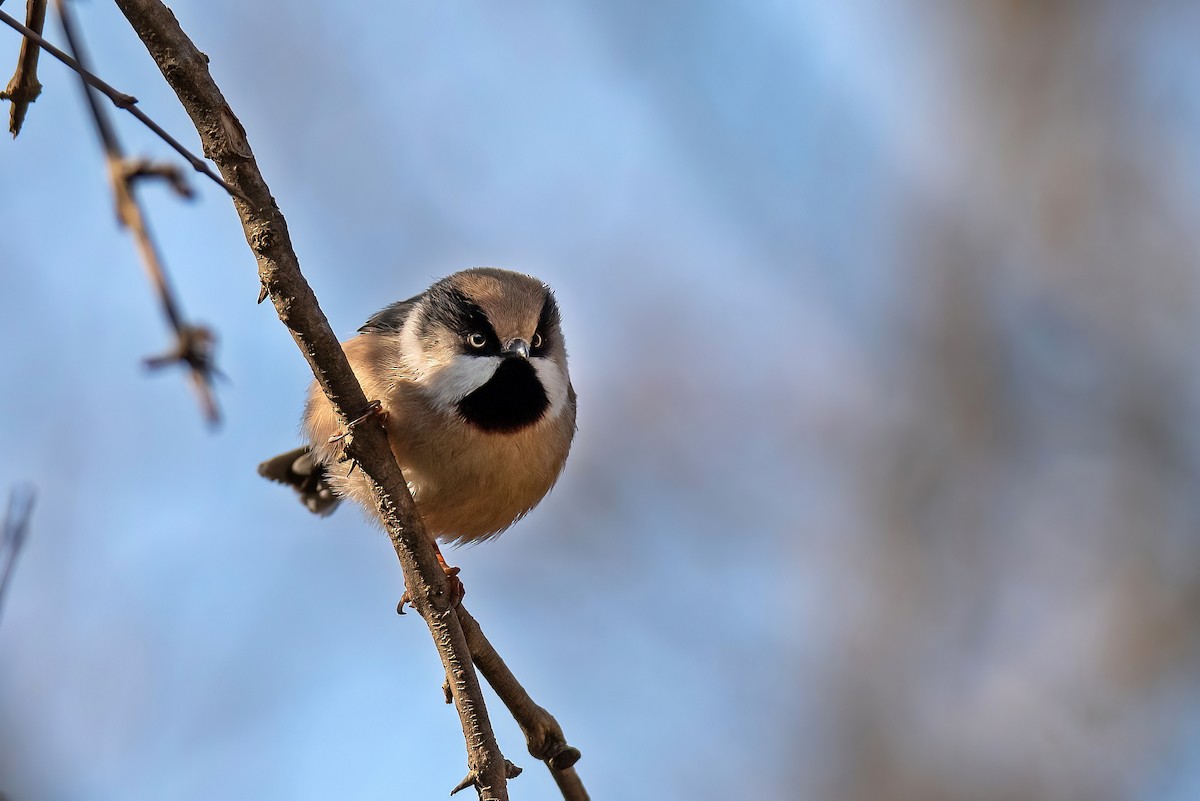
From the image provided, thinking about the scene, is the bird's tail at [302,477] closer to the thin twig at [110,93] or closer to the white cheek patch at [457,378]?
the white cheek patch at [457,378]

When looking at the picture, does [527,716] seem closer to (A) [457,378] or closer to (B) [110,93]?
(A) [457,378]

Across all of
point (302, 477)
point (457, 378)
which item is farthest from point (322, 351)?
point (302, 477)

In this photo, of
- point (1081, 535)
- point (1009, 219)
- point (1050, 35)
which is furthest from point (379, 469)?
point (1050, 35)

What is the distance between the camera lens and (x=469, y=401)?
4496 millimetres

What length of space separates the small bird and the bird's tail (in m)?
0.99

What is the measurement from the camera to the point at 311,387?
5195mm

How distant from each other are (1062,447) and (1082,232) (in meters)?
1.66

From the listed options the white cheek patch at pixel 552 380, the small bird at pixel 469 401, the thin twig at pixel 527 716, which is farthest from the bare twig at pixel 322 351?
the white cheek patch at pixel 552 380

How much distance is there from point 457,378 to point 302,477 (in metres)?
1.99

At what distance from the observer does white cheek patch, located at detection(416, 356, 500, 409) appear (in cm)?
446

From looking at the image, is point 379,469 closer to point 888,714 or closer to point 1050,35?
point 888,714

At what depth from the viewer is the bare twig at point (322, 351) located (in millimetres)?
2830

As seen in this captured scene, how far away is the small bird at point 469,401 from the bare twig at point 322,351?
95 centimetres

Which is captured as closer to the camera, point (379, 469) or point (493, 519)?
point (379, 469)
